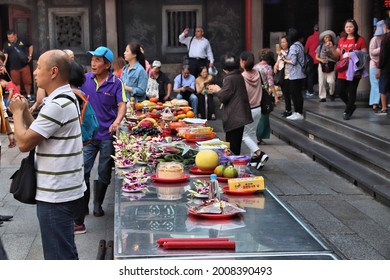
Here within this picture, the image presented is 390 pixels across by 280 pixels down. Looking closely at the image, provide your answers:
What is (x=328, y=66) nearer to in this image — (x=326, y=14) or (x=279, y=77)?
(x=279, y=77)

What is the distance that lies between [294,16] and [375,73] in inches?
319

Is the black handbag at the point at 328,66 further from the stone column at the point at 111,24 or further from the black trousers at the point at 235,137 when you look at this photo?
the black trousers at the point at 235,137

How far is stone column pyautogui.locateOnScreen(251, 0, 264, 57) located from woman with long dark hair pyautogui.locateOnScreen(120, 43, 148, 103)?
364 inches

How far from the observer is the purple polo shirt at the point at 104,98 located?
7.71 m

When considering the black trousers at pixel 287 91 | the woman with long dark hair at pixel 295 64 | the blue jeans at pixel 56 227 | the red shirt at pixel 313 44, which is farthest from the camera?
the red shirt at pixel 313 44

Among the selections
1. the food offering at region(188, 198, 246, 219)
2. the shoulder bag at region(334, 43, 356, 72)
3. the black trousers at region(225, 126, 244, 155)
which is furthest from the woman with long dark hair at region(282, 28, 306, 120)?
the food offering at region(188, 198, 246, 219)

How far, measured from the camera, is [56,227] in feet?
15.3

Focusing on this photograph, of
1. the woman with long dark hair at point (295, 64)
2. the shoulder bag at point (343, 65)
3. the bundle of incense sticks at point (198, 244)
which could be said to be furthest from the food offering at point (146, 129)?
the woman with long dark hair at point (295, 64)

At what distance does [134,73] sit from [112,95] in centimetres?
235

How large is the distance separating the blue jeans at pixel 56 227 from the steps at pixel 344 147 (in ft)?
15.6

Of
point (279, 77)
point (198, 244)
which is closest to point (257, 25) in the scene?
point (279, 77)

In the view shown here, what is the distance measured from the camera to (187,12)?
19562 mm

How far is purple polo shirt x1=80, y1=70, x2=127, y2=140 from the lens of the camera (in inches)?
303
